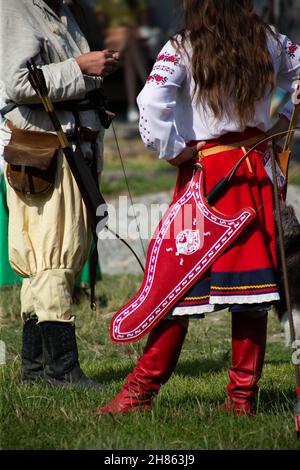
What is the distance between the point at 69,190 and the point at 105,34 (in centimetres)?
1114

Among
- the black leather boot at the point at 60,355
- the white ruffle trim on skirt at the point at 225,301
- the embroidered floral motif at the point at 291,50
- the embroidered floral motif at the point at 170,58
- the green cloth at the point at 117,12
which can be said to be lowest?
the black leather boot at the point at 60,355

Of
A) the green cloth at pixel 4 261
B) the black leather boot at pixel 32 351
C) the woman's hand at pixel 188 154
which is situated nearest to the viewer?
the woman's hand at pixel 188 154

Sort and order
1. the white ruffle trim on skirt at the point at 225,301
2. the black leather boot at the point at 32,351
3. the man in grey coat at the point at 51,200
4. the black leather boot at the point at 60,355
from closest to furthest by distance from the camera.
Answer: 1. the white ruffle trim on skirt at the point at 225,301
2. the man in grey coat at the point at 51,200
3. the black leather boot at the point at 60,355
4. the black leather boot at the point at 32,351

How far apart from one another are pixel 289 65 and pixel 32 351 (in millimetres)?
A: 1777

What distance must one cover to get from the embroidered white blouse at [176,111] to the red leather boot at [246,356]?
68 centimetres

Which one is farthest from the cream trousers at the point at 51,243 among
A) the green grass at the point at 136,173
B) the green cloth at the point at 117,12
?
the green cloth at the point at 117,12

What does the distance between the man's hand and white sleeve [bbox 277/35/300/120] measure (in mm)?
839

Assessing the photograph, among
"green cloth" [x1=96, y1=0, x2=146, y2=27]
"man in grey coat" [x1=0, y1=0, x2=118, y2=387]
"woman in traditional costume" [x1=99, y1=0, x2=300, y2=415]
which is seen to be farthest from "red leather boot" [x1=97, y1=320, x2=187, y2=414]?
"green cloth" [x1=96, y1=0, x2=146, y2=27]

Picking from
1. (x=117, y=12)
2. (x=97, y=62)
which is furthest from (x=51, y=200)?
(x=117, y=12)

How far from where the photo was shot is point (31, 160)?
434 cm

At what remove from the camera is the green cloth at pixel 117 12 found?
1507 cm

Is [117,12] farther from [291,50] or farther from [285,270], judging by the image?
[285,270]

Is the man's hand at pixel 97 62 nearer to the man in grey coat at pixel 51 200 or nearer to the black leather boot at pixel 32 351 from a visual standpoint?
the man in grey coat at pixel 51 200

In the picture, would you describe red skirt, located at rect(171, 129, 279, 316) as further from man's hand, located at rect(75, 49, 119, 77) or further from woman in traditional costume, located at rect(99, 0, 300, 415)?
man's hand, located at rect(75, 49, 119, 77)
